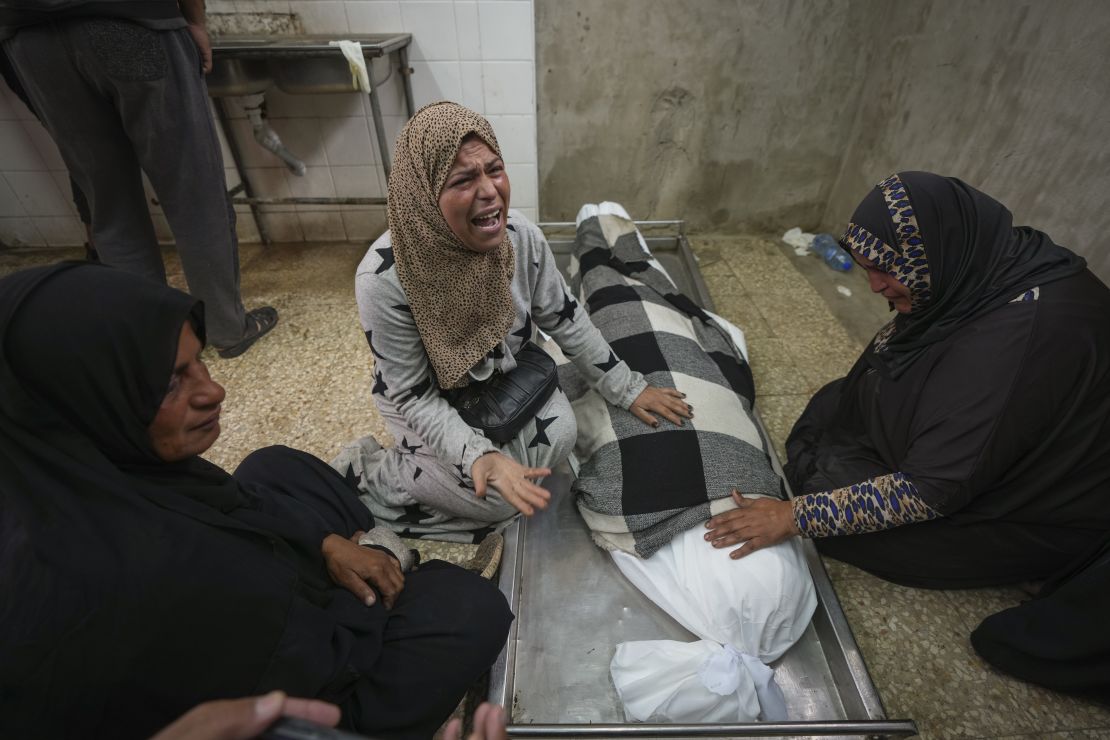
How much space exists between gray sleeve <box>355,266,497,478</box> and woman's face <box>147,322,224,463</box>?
396 millimetres

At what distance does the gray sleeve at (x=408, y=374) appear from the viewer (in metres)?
1.10

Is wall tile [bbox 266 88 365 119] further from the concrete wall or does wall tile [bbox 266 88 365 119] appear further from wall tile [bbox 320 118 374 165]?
the concrete wall

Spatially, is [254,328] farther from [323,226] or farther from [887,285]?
[887,285]

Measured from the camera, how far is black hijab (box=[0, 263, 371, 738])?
0.55 m

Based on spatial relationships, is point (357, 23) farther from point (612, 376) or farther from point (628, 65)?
point (612, 376)

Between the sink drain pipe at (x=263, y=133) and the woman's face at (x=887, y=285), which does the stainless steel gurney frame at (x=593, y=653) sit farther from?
the sink drain pipe at (x=263, y=133)

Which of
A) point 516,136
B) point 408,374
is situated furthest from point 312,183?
point 408,374

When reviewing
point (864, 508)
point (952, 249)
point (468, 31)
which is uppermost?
point (468, 31)

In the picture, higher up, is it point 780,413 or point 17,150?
point 17,150

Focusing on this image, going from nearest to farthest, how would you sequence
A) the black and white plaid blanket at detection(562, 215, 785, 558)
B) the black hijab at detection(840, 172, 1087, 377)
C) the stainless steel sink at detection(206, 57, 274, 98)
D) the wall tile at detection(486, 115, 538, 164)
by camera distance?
the black hijab at detection(840, 172, 1087, 377)
the black and white plaid blanket at detection(562, 215, 785, 558)
the stainless steel sink at detection(206, 57, 274, 98)
the wall tile at detection(486, 115, 538, 164)

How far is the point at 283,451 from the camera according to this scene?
1.25 metres

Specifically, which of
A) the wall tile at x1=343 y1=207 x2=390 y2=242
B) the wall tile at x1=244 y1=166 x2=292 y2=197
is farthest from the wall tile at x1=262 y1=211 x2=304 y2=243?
the wall tile at x1=343 y1=207 x2=390 y2=242

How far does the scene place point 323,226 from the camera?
284 cm

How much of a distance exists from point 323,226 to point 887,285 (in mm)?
2721
